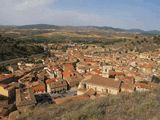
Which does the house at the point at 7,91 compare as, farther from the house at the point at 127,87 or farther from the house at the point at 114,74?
the house at the point at 114,74

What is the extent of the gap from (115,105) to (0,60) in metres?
63.9

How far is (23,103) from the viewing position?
29.4 meters

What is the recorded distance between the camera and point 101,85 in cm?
4062

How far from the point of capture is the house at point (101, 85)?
39375 millimetres

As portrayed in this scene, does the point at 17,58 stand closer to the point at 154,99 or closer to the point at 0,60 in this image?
the point at 0,60

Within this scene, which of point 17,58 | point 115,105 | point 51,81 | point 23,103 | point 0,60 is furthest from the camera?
point 17,58

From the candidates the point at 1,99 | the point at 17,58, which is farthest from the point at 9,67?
the point at 1,99

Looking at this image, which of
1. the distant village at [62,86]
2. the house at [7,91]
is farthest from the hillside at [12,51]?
the house at [7,91]

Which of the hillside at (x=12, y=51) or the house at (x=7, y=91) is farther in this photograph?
the hillside at (x=12, y=51)

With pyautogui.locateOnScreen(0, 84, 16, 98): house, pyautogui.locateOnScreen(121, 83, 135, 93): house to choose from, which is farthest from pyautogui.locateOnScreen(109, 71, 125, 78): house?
pyautogui.locateOnScreen(0, 84, 16, 98): house

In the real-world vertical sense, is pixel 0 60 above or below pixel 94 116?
below

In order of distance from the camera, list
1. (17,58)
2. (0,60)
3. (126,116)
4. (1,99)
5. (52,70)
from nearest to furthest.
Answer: (126,116) < (1,99) < (52,70) < (0,60) < (17,58)

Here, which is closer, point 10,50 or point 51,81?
point 51,81

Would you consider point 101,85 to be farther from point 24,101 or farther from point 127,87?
point 24,101
